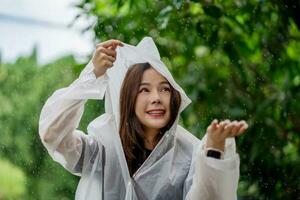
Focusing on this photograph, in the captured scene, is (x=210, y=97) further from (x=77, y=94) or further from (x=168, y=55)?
(x=77, y=94)

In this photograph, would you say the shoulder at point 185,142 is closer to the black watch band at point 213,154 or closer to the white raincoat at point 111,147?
the white raincoat at point 111,147

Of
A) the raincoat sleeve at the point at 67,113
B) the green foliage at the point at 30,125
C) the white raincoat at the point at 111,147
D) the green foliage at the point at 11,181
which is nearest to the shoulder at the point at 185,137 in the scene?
the white raincoat at the point at 111,147

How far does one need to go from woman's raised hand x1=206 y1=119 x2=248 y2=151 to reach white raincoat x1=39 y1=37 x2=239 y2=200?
78mm

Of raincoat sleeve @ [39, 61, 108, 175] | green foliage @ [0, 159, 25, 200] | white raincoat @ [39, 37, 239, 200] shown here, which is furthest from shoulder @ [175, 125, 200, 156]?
green foliage @ [0, 159, 25, 200]

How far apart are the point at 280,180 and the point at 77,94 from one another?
4.08 feet

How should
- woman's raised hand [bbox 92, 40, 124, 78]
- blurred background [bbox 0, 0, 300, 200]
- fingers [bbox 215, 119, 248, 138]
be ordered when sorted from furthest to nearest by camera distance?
blurred background [bbox 0, 0, 300, 200], woman's raised hand [bbox 92, 40, 124, 78], fingers [bbox 215, 119, 248, 138]

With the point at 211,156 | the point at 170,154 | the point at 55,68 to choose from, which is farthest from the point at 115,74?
the point at 55,68

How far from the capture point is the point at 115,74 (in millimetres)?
1282

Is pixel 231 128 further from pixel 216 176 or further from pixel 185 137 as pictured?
pixel 185 137

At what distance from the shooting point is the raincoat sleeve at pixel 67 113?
3.78ft

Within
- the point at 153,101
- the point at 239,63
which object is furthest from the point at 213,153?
the point at 239,63

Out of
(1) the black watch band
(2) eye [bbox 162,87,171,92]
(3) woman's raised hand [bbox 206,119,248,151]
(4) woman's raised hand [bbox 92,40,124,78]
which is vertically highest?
(4) woman's raised hand [bbox 92,40,124,78]

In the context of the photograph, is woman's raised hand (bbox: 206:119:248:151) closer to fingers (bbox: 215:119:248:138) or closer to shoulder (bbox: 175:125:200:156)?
fingers (bbox: 215:119:248:138)

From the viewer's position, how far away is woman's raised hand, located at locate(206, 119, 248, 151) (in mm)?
970
